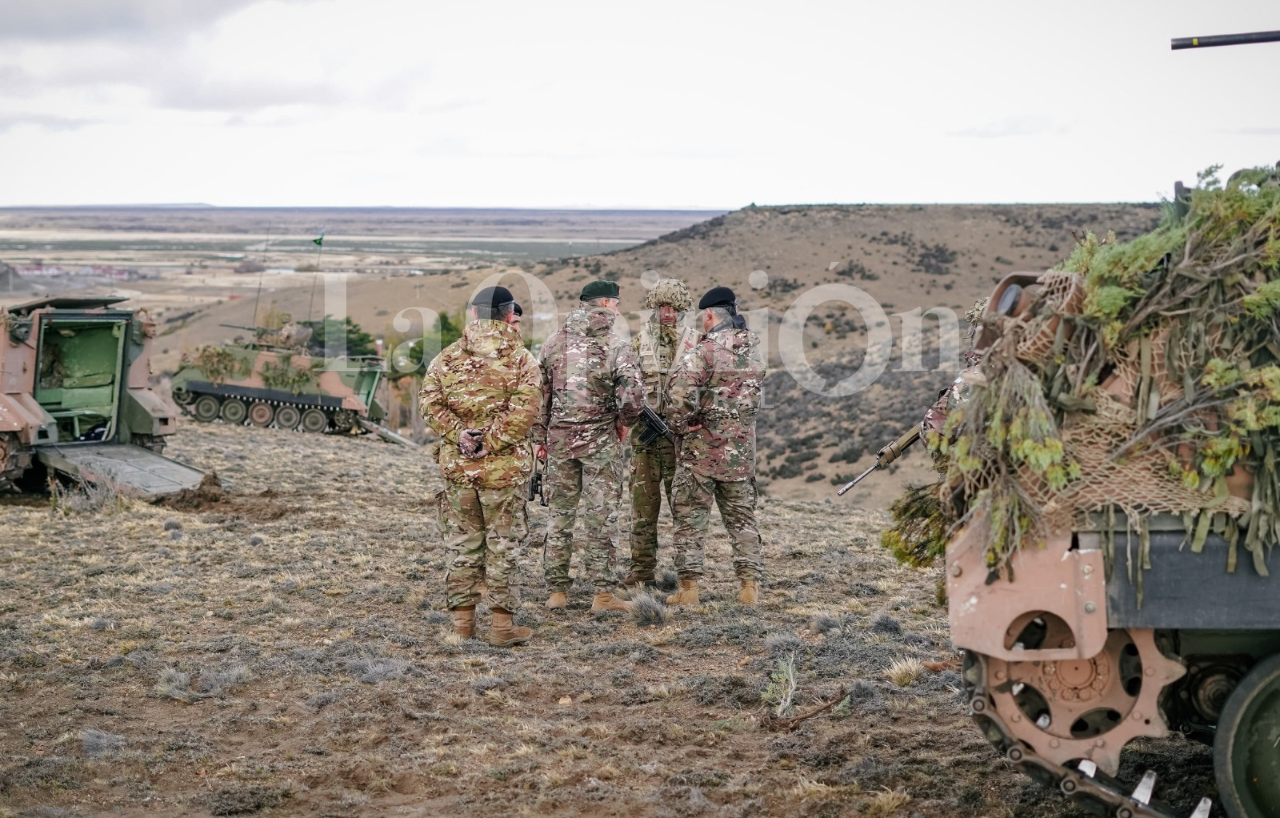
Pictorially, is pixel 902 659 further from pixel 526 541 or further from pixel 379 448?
pixel 379 448

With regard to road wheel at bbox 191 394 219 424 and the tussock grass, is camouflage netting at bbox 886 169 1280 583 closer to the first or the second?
the tussock grass

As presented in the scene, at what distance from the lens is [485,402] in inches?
Answer: 316

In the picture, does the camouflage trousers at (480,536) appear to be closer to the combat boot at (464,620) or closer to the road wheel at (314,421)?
the combat boot at (464,620)

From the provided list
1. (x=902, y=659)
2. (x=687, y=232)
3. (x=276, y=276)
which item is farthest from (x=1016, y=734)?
(x=276, y=276)

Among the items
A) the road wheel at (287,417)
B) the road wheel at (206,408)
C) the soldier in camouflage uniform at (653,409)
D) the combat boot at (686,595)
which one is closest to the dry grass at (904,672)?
the combat boot at (686,595)

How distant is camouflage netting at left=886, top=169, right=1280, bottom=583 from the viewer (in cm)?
457

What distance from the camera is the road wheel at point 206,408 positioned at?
28.8m

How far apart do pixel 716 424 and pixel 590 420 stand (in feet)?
2.92

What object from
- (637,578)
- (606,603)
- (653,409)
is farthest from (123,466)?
(653,409)

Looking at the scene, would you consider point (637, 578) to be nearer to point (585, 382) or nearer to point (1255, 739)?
→ point (585, 382)

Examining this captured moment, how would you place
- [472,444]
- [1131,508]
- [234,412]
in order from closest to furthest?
1. [1131,508]
2. [472,444]
3. [234,412]

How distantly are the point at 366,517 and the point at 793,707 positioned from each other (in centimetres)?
764

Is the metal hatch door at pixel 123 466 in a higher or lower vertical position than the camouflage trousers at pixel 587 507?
lower

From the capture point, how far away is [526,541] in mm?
12320
